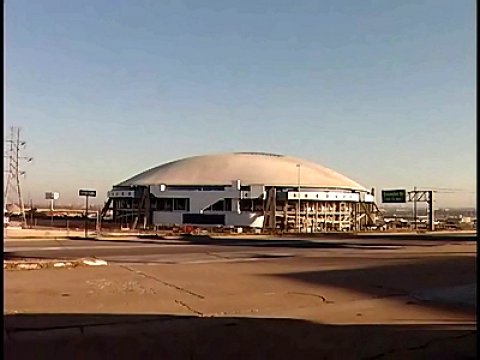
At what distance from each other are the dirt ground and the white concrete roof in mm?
70415

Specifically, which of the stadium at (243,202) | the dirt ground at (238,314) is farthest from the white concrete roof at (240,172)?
the dirt ground at (238,314)

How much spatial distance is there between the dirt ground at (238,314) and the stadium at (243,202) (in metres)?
58.8

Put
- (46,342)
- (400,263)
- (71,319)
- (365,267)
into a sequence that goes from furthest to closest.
A: (400,263), (365,267), (71,319), (46,342)

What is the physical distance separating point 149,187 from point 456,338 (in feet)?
255

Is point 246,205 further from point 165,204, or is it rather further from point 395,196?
point 395,196

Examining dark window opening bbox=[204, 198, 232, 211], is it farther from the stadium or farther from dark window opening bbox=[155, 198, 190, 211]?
dark window opening bbox=[155, 198, 190, 211]

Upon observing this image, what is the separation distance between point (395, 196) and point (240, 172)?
2427cm

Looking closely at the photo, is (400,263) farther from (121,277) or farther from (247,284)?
(121,277)

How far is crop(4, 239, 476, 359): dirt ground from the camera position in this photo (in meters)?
8.23

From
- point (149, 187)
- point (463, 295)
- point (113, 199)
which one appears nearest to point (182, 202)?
point (149, 187)

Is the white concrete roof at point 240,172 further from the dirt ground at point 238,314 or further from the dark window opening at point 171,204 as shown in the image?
the dirt ground at point 238,314

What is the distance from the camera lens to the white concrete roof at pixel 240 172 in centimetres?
9038

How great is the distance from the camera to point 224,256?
27281mm

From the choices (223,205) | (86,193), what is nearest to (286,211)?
(223,205)
